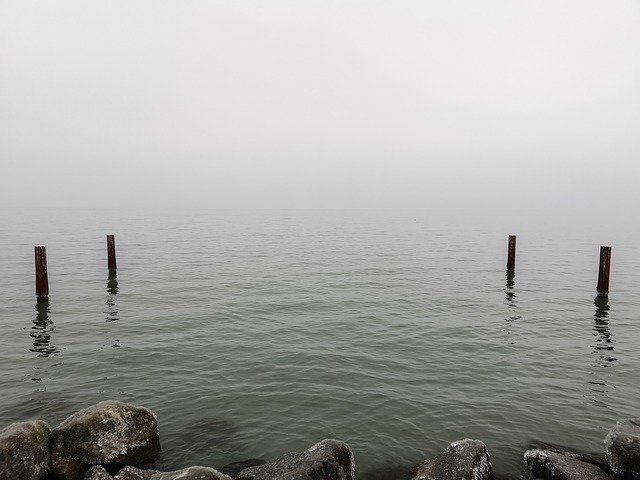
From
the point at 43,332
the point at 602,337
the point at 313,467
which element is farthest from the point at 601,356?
the point at 43,332

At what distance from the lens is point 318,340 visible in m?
16.6

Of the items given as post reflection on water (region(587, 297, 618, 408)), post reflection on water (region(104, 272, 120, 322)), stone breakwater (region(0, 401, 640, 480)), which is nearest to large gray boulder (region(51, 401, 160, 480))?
stone breakwater (region(0, 401, 640, 480))

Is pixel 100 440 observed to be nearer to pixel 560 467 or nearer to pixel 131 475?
pixel 131 475

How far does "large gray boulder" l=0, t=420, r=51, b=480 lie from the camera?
7.34 m

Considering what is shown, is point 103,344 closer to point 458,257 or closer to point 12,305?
point 12,305

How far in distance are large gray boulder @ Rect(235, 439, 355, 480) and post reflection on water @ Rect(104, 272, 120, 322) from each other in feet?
48.1

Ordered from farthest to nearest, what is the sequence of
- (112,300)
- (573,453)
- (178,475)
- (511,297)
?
(511,297) < (112,300) < (573,453) < (178,475)

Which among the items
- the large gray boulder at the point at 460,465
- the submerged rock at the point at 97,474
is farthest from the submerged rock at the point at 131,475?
the large gray boulder at the point at 460,465

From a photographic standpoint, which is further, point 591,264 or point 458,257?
point 458,257

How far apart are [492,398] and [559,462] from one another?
4.02 m

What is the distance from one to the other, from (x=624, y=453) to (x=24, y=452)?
35.4 ft

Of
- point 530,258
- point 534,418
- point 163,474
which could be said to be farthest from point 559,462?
point 530,258

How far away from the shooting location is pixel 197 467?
7.31 m

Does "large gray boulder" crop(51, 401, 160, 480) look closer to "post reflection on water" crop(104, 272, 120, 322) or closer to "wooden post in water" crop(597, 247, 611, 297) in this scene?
"post reflection on water" crop(104, 272, 120, 322)
